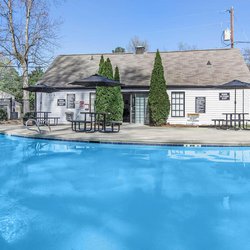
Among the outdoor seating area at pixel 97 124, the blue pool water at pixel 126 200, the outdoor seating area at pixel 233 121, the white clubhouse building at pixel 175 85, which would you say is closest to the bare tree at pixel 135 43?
the white clubhouse building at pixel 175 85

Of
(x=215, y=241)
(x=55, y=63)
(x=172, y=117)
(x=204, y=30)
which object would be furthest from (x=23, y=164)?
(x=204, y=30)

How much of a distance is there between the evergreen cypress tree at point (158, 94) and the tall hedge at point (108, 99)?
213 cm

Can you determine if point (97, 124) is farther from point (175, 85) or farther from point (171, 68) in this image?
point (171, 68)

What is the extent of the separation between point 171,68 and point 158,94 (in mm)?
4207

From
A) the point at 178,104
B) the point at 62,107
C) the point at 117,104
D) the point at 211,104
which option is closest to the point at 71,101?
the point at 62,107

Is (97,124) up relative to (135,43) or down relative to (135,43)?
down

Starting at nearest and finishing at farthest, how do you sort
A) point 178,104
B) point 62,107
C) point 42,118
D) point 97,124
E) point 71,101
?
point 97,124 → point 42,118 → point 178,104 → point 71,101 → point 62,107

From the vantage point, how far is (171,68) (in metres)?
22.5

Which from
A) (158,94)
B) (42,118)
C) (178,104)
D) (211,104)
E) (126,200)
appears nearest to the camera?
(126,200)

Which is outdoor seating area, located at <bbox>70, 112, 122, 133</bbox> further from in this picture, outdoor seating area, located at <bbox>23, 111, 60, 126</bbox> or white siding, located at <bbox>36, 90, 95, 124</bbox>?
white siding, located at <bbox>36, 90, 95, 124</bbox>

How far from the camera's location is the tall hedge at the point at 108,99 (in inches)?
758

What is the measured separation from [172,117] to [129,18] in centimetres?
1387

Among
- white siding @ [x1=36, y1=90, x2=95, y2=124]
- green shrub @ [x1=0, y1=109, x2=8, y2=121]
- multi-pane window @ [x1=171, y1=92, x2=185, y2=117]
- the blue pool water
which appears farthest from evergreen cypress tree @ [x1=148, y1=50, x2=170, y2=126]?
green shrub @ [x1=0, y1=109, x2=8, y2=121]

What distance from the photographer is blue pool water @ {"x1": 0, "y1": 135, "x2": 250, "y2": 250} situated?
12.4ft
